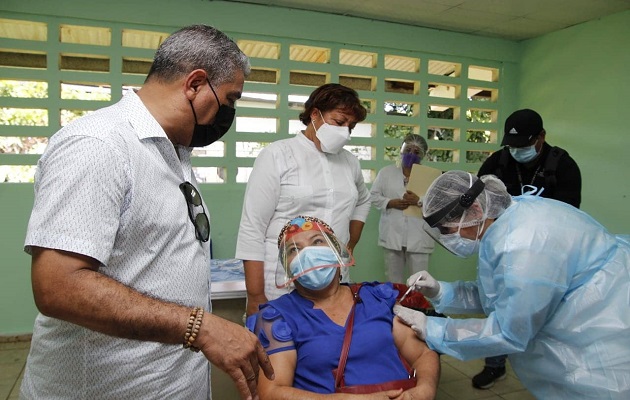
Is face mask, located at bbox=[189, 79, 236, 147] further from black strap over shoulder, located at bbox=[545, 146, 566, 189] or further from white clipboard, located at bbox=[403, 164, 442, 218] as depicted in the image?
black strap over shoulder, located at bbox=[545, 146, 566, 189]

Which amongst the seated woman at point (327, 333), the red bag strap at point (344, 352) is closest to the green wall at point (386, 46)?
the seated woman at point (327, 333)

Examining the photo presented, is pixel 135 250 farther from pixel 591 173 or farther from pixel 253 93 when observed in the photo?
pixel 591 173

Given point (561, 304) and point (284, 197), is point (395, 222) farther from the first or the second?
point (561, 304)

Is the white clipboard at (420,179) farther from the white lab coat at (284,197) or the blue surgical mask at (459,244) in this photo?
the blue surgical mask at (459,244)

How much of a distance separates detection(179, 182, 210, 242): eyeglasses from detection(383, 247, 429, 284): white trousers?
264 cm

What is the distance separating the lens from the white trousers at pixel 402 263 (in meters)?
3.48

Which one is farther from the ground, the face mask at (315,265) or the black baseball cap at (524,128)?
the black baseball cap at (524,128)

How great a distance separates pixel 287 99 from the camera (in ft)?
12.0

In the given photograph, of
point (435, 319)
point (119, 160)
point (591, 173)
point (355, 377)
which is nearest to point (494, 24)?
point (591, 173)

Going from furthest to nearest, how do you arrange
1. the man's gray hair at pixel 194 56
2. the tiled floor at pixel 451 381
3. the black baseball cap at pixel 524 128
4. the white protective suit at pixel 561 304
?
the tiled floor at pixel 451 381, the black baseball cap at pixel 524 128, the white protective suit at pixel 561 304, the man's gray hair at pixel 194 56

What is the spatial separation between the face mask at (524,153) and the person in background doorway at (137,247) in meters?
1.97

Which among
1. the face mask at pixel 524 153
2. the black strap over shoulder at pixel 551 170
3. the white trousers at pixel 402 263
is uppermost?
the face mask at pixel 524 153

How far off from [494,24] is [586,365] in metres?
3.38

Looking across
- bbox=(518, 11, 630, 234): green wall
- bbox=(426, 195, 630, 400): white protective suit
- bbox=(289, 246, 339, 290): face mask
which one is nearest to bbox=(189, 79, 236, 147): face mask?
bbox=(289, 246, 339, 290): face mask
